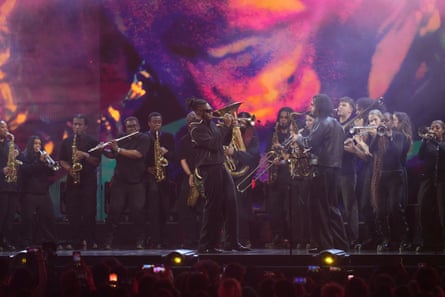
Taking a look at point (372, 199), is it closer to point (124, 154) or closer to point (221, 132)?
point (221, 132)

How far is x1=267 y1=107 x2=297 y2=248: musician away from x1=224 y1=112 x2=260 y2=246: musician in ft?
1.12

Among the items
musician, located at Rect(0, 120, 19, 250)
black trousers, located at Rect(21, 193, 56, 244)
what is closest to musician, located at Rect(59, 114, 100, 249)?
black trousers, located at Rect(21, 193, 56, 244)

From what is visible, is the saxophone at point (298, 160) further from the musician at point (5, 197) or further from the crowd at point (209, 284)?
the musician at point (5, 197)

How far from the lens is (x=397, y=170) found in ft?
43.8

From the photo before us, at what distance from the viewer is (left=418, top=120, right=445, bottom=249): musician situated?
13.3 meters

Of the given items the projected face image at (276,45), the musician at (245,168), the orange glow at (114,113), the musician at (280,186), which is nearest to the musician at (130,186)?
the musician at (245,168)

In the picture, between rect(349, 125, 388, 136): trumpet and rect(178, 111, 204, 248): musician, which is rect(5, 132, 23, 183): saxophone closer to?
rect(178, 111, 204, 248): musician

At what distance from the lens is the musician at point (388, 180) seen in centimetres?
1331

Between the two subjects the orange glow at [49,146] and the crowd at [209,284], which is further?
the orange glow at [49,146]

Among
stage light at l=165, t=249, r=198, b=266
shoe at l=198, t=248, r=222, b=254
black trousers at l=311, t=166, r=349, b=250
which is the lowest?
stage light at l=165, t=249, r=198, b=266

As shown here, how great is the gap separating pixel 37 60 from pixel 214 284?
11655mm

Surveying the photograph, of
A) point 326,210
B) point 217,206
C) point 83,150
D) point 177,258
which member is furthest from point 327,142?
point 83,150

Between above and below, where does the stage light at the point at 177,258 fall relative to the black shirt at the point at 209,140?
below

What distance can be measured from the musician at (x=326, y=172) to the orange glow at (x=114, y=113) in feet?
20.5
